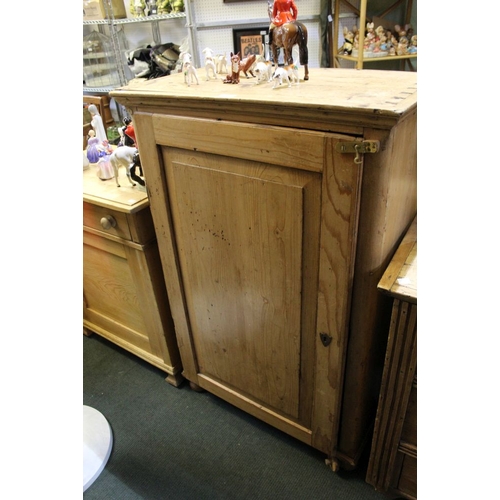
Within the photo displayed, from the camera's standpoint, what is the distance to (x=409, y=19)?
1.95 m

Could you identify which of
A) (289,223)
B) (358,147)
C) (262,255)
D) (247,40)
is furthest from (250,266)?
(247,40)

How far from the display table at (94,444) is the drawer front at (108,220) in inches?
29.9

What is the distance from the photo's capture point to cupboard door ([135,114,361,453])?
868 mm

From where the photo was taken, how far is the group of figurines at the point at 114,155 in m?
1.34

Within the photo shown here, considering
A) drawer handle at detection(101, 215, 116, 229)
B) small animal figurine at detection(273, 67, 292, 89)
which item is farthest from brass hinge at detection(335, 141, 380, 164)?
drawer handle at detection(101, 215, 116, 229)

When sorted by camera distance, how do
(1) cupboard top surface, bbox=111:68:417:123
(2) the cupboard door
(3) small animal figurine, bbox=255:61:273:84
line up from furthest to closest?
1. (3) small animal figurine, bbox=255:61:273:84
2. (2) the cupboard door
3. (1) cupboard top surface, bbox=111:68:417:123

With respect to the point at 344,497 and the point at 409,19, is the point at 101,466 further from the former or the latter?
the point at 409,19

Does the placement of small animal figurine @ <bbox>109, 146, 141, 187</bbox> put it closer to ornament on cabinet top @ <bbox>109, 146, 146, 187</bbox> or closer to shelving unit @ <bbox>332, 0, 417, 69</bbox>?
ornament on cabinet top @ <bbox>109, 146, 146, 187</bbox>

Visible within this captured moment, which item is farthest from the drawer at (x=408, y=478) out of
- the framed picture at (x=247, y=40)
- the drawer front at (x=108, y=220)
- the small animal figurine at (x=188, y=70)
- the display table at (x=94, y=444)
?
the framed picture at (x=247, y=40)

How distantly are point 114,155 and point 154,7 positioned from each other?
142cm

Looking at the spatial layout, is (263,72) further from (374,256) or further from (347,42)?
(347,42)

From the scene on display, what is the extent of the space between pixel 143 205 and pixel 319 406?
33.4 inches

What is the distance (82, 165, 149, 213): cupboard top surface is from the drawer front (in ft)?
0.14

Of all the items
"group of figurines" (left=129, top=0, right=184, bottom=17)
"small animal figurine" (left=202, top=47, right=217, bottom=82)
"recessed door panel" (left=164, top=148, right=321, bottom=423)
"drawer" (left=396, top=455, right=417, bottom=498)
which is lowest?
"drawer" (left=396, top=455, right=417, bottom=498)
